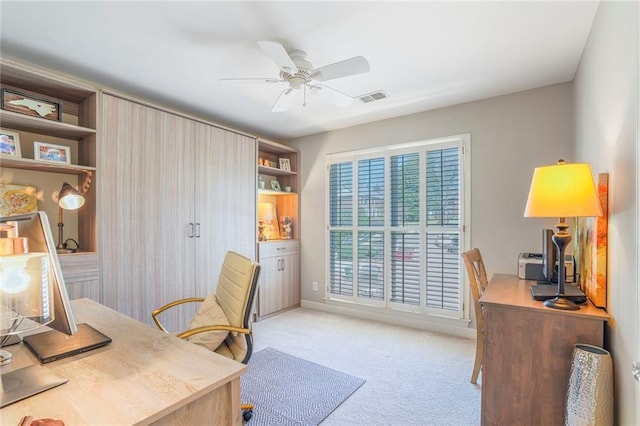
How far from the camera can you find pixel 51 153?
8.01 ft

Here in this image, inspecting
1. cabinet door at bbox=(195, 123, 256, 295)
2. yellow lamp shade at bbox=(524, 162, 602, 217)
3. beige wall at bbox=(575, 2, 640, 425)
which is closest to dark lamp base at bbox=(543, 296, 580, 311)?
beige wall at bbox=(575, 2, 640, 425)

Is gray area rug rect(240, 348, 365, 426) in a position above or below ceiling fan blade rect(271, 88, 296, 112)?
below

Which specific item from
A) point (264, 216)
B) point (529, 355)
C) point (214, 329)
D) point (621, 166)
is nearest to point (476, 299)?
point (529, 355)

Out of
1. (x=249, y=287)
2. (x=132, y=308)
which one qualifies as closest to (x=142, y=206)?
(x=132, y=308)

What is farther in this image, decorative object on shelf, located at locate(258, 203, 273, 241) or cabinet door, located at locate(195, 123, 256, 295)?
decorative object on shelf, located at locate(258, 203, 273, 241)

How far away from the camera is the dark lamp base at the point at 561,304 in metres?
1.60

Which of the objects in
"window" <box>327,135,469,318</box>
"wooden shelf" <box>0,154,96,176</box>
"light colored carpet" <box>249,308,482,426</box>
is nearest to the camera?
"light colored carpet" <box>249,308,482,426</box>

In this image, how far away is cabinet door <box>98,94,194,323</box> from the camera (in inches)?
102

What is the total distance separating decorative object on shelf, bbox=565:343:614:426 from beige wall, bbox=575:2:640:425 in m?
0.04

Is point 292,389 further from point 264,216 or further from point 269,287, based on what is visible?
point 264,216

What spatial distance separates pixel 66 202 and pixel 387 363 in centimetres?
289

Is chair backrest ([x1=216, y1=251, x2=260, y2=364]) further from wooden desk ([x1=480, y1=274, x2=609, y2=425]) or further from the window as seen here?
the window

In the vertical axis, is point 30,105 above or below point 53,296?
above

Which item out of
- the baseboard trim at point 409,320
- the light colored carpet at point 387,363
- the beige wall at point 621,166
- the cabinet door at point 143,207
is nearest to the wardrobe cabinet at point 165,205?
the cabinet door at point 143,207
